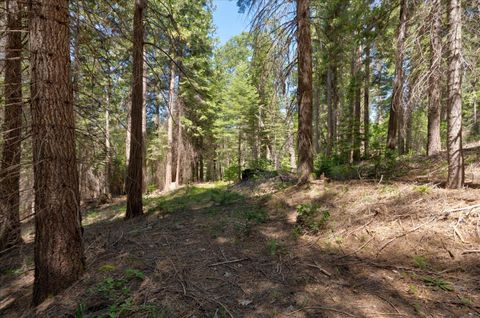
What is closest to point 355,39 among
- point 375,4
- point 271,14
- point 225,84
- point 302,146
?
point 375,4

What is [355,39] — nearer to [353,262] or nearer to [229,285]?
[353,262]

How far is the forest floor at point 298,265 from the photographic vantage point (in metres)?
2.46

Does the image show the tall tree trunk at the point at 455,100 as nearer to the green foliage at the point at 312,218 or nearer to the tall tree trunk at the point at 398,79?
the tall tree trunk at the point at 398,79

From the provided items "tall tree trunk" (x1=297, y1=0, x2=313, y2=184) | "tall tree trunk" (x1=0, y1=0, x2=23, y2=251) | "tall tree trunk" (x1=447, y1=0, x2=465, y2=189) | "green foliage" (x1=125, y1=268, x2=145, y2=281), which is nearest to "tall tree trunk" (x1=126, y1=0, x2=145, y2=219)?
"tall tree trunk" (x1=0, y1=0, x2=23, y2=251)

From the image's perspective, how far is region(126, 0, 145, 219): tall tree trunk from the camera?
604 cm

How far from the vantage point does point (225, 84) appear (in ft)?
74.0

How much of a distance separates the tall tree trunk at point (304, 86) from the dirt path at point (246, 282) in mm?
2267

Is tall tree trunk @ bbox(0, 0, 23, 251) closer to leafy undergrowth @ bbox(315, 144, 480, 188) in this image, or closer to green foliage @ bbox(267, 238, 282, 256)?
green foliage @ bbox(267, 238, 282, 256)

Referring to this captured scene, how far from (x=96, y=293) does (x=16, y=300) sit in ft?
4.64

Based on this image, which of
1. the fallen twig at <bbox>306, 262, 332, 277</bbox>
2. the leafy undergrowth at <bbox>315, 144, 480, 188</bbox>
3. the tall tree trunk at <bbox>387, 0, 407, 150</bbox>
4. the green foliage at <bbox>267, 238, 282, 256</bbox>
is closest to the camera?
the fallen twig at <bbox>306, 262, 332, 277</bbox>

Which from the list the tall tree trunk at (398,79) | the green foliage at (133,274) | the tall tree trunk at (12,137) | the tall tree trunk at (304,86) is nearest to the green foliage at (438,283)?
the green foliage at (133,274)

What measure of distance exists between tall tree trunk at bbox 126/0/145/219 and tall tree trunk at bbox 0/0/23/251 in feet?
6.98

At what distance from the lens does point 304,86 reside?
6094mm

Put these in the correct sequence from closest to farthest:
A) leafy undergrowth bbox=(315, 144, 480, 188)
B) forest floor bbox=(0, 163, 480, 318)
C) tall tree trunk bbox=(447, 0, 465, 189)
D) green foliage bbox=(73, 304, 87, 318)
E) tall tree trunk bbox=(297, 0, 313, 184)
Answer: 1. green foliage bbox=(73, 304, 87, 318)
2. forest floor bbox=(0, 163, 480, 318)
3. tall tree trunk bbox=(447, 0, 465, 189)
4. leafy undergrowth bbox=(315, 144, 480, 188)
5. tall tree trunk bbox=(297, 0, 313, 184)
